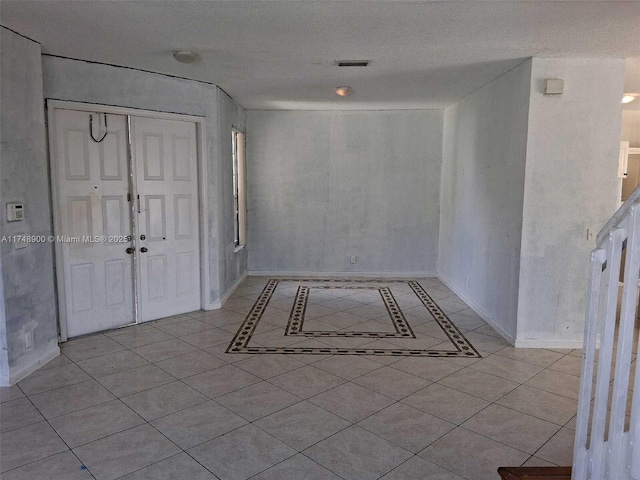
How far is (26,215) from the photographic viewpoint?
3.61 metres

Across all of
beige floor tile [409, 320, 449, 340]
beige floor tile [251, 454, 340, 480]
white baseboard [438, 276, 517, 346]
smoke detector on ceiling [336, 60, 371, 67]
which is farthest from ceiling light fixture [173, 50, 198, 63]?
white baseboard [438, 276, 517, 346]

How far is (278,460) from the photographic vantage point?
2557 millimetres

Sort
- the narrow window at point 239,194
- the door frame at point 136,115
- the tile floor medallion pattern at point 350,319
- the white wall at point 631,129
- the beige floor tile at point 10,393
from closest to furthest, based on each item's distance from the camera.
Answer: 1. the beige floor tile at point 10,393
2. the door frame at point 136,115
3. the tile floor medallion pattern at point 350,319
4. the narrow window at point 239,194
5. the white wall at point 631,129

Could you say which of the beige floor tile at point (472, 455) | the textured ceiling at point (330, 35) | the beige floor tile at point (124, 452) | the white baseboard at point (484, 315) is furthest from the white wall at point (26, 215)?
the white baseboard at point (484, 315)

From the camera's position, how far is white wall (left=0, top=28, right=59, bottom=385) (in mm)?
3383

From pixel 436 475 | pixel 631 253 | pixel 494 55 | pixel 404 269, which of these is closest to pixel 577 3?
pixel 494 55

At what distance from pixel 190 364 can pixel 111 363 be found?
657mm

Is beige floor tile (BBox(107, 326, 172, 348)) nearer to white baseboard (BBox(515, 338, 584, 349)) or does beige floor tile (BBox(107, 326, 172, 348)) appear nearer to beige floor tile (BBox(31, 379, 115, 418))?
beige floor tile (BBox(31, 379, 115, 418))

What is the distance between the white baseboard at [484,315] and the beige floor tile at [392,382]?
1.32 m

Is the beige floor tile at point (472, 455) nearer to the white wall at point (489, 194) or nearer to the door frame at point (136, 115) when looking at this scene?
the white wall at point (489, 194)

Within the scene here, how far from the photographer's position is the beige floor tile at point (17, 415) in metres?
2.90

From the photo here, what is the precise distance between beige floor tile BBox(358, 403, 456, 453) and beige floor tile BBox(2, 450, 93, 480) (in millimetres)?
1596

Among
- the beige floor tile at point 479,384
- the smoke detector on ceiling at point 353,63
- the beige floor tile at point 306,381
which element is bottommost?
the beige floor tile at point 306,381

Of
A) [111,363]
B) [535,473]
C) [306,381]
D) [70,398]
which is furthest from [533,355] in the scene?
[70,398]
